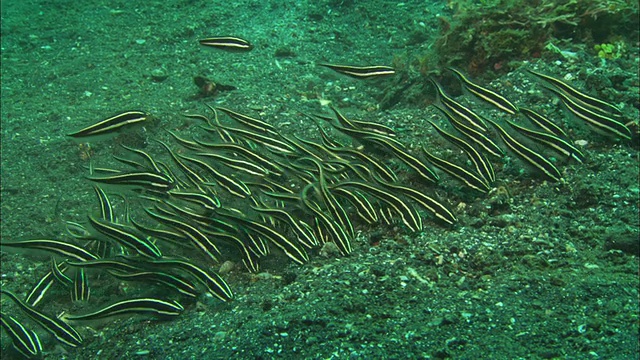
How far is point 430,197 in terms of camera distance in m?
4.29

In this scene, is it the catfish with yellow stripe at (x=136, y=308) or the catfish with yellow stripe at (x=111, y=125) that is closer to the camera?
the catfish with yellow stripe at (x=136, y=308)

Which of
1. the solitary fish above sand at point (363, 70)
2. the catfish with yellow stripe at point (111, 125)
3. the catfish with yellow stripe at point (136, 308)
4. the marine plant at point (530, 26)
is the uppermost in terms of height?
the marine plant at point (530, 26)

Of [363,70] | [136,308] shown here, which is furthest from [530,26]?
[136,308]

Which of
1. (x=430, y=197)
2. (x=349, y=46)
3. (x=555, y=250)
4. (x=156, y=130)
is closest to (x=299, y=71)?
(x=349, y=46)

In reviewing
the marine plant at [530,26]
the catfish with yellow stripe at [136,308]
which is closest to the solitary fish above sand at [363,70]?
the marine plant at [530,26]

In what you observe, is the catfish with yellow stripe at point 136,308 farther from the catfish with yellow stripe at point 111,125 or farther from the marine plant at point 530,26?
the marine plant at point 530,26

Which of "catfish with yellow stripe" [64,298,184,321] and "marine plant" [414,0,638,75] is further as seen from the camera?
"marine plant" [414,0,638,75]

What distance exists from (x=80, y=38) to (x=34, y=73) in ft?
7.17

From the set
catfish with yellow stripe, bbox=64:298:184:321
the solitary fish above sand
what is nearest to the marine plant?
the solitary fish above sand

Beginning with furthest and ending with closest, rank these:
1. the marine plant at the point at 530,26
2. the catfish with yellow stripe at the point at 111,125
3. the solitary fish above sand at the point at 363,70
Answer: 1. the marine plant at the point at 530,26
2. the solitary fish above sand at the point at 363,70
3. the catfish with yellow stripe at the point at 111,125

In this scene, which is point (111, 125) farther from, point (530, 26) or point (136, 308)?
point (530, 26)

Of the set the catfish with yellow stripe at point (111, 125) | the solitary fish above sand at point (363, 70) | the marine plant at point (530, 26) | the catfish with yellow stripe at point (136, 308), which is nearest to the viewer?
the catfish with yellow stripe at point (136, 308)

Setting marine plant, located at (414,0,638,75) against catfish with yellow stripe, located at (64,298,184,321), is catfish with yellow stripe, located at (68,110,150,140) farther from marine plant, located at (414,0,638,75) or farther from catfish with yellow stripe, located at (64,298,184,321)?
marine plant, located at (414,0,638,75)

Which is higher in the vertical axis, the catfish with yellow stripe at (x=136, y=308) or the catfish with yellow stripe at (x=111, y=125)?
the catfish with yellow stripe at (x=111, y=125)
